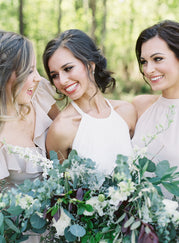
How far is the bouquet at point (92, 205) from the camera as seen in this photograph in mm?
1656

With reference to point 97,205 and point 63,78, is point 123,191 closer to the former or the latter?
point 97,205

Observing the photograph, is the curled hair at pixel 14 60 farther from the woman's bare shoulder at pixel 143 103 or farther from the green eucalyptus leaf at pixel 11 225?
the woman's bare shoulder at pixel 143 103

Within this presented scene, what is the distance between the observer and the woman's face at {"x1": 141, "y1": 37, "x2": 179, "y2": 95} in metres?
2.72

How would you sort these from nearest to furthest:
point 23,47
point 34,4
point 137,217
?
point 137,217 → point 23,47 → point 34,4

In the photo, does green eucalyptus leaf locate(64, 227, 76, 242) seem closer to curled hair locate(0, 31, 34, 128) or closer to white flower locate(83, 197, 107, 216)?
white flower locate(83, 197, 107, 216)

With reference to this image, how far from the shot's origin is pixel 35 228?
1.92 m

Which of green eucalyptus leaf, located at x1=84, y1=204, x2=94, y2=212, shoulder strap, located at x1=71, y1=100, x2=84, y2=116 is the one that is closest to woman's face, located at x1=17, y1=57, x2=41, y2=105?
shoulder strap, located at x1=71, y1=100, x2=84, y2=116

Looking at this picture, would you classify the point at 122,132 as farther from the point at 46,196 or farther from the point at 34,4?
the point at 34,4

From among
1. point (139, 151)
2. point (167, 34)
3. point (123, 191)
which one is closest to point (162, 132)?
point (167, 34)

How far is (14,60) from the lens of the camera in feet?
7.79

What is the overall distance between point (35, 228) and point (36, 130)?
1.02m

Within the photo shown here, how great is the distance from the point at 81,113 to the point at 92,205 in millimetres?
1166

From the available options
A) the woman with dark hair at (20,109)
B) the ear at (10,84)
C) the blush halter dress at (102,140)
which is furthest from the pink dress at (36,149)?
the ear at (10,84)

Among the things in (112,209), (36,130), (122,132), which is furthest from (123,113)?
(112,209)
